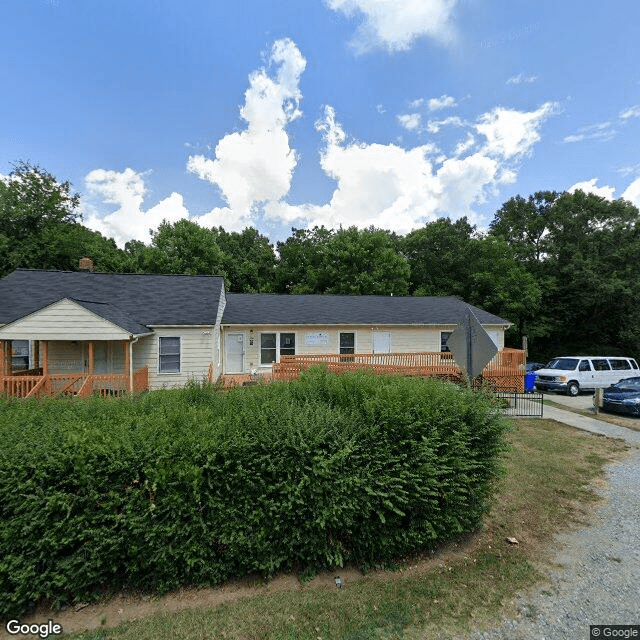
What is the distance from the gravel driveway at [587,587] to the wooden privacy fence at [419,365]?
6.83 metres

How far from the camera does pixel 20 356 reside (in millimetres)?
13086

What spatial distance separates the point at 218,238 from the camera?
33.4 meters

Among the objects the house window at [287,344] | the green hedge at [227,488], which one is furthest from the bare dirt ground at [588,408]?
the house window at [287,344]

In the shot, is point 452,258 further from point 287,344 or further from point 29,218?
point 29,218

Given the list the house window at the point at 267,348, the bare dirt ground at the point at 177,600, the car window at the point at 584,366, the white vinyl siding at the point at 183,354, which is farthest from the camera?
the house window at the point at 267,348

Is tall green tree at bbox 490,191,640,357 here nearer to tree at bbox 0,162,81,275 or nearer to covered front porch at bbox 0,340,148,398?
covered front porch at bbox 0,340,148,398

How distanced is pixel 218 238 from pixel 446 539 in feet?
110

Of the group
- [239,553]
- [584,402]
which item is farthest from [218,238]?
[239,553]

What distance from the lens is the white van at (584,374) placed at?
50.7 ft

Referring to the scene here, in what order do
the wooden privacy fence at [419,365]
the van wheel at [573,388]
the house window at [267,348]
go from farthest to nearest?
1. the house window at [267,348]
2. the van wheel at [573,388]
3. the wooden privacy fence at [419,365]

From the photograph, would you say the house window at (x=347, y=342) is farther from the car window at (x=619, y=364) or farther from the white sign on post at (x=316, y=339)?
the car window at (x=619, y=364)

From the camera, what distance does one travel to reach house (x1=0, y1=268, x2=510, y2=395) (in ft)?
34.1

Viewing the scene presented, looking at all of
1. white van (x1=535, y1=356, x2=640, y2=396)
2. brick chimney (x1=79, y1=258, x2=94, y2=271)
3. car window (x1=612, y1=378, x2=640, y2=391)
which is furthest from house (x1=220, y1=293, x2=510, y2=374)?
brick chimney (x1=79, y1=258, x2=94, y2=271)

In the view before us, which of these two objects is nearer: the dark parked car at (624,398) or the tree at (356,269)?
the dark parked car at (624,398)
